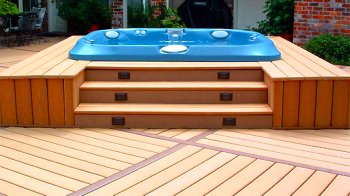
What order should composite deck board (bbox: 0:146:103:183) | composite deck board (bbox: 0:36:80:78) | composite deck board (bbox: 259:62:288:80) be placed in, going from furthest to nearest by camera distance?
composite deck board (bbox: 0:36:80:78) → composite deck board (bbox: 259:62:288:80) → composite deck board (bbox: 0:146:103:183)

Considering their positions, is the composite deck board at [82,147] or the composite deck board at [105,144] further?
the composite deck board at [105,144]

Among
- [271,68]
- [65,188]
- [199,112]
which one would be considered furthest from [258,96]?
[65,188]

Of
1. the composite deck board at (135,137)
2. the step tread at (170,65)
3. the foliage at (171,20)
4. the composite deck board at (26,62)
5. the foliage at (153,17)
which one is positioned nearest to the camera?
the composite deck board at (135,137)

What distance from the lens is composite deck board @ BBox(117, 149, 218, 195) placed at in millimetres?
3139

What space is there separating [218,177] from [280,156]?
626mm

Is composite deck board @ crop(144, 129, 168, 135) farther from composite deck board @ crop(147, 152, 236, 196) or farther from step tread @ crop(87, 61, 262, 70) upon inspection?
composite deck board @ crop(147, 152, 236, 196)

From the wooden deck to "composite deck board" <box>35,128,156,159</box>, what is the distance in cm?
20

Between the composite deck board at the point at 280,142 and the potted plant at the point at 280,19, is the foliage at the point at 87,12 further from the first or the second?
the composite deck board at the point at 280,142

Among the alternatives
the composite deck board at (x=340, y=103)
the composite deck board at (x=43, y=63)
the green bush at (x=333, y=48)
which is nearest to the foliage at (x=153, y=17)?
the green bush at (x=333, y=48)

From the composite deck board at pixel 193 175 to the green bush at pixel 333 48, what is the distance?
3983 mm

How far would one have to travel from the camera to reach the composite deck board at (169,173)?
3139 millimetres

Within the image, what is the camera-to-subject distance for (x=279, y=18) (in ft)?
27.5

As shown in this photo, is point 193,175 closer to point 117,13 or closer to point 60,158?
point 60,158

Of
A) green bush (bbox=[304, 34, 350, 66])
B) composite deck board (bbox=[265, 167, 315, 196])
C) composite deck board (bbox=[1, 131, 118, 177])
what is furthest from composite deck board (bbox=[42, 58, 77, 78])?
green bush (bbox=[304, 34, 350, 66])
